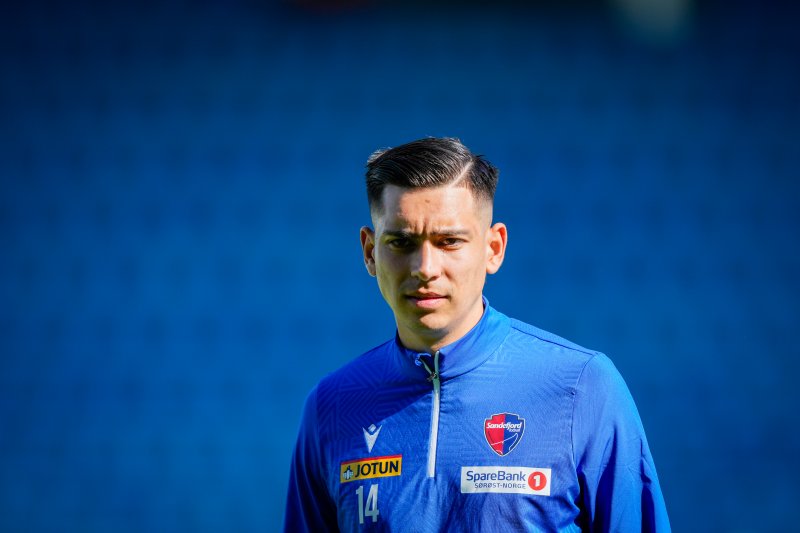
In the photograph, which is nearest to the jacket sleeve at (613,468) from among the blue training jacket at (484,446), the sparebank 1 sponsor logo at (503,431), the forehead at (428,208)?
the blue training jacket at (484,446)

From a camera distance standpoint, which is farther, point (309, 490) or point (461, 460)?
point (309, 490)

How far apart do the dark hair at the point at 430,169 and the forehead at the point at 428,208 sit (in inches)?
0.7

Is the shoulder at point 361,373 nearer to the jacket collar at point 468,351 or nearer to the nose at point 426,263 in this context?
the jacket collar at point 468,351

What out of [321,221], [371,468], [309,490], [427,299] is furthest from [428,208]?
[321,221]

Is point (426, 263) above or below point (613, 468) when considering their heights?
above

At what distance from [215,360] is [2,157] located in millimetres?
1612

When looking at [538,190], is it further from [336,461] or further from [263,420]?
[336,461]

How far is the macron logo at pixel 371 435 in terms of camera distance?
2.04 meters

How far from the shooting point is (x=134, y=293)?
16.7 feet

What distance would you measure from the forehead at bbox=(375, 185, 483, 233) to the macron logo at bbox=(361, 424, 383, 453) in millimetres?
423

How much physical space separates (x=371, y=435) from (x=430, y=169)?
0.57 meters

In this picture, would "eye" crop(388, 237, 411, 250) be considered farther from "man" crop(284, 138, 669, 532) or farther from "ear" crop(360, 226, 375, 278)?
"ear" crop(360, 226, 375, 278)

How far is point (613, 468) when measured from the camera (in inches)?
72.9

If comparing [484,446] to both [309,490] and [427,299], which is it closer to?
[427,299]
